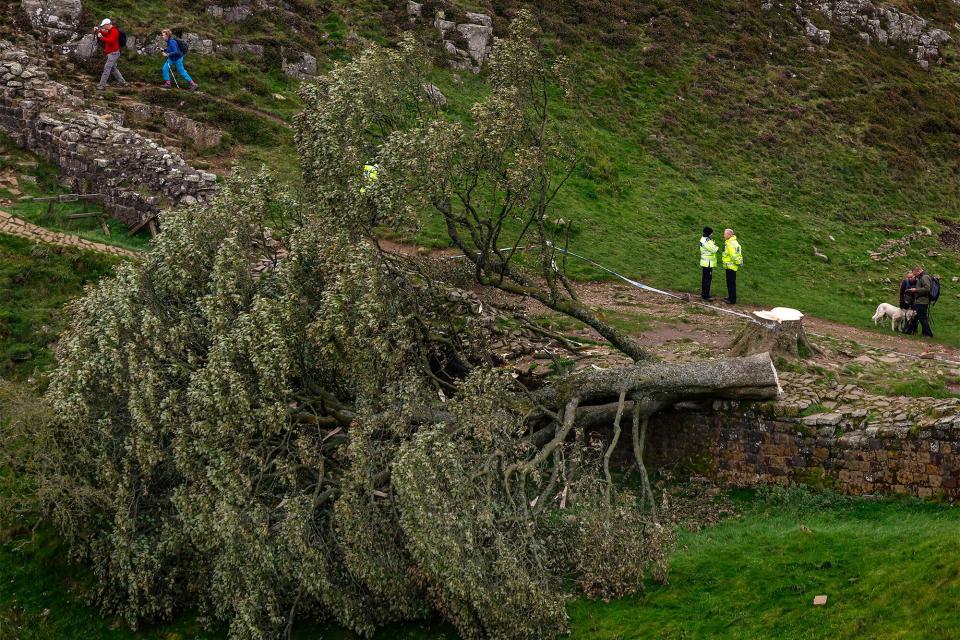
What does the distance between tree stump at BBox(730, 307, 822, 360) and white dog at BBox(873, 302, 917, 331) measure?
7797mm

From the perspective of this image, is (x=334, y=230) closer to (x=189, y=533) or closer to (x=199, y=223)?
(x=199, y=223)

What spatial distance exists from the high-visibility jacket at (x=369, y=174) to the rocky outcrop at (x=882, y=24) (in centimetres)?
4260

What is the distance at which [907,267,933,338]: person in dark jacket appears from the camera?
3391 cm

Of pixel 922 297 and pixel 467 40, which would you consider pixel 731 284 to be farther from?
pixel 467 40

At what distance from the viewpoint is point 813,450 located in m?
24.0

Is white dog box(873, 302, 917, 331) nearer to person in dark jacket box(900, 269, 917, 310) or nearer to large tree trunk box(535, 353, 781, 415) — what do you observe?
person in dark jacket box(900, 269, 917, 310)

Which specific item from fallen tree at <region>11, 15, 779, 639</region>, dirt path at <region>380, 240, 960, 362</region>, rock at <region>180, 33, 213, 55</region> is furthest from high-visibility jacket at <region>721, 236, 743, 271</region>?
rock at <region>180, 33, 213, 55</region>

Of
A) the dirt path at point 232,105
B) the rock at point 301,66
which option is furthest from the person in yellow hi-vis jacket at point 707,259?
the rock at point 301,66

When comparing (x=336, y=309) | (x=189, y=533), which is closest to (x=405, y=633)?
(x=189, y=533)

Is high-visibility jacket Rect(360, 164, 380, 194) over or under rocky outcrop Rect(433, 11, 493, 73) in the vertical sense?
under

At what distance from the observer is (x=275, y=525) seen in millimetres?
20359

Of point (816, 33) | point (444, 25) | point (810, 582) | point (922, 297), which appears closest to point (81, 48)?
point (444, 25)

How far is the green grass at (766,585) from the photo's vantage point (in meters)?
17.4

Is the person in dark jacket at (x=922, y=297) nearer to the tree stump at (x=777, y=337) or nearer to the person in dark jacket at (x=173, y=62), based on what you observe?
the tree stump at (x=777, y=337)
